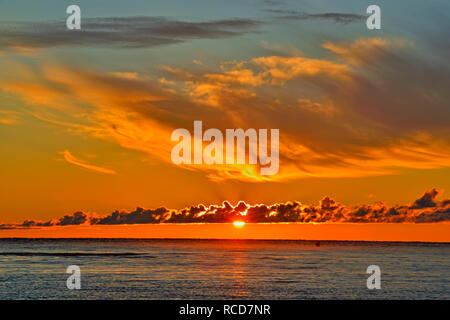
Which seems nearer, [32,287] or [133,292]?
[133,292]

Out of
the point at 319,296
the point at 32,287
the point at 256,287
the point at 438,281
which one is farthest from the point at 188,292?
the point at 438,281

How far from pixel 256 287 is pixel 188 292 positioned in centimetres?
1089

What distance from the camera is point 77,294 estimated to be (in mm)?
71938

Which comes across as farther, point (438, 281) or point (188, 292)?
point (438, 281)

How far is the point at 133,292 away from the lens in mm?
73500

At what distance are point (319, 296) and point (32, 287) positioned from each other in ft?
125
